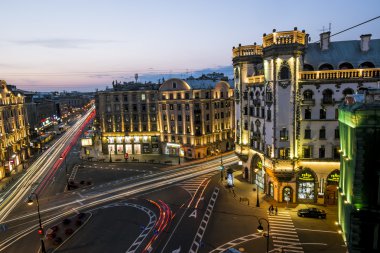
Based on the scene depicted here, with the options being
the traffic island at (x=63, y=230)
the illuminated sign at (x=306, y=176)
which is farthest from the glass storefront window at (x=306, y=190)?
the traffic island at (x=63, y=230)

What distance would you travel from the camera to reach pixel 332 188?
1850 inches

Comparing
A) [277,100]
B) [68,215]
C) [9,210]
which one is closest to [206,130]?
[277,100]

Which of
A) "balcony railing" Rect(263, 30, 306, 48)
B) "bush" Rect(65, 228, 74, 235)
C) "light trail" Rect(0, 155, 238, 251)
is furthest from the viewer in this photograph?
"balcony railing" Rect(263, 30, 306, 48)

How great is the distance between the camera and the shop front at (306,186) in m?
47.8

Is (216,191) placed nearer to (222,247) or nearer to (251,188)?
(251,188)

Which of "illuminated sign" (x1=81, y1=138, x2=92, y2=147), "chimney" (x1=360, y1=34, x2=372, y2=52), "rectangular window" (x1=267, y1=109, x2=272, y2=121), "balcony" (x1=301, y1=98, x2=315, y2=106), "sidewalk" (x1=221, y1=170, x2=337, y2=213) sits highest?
"chimney" (x1=360, y1=34, x2=372, y2=52)

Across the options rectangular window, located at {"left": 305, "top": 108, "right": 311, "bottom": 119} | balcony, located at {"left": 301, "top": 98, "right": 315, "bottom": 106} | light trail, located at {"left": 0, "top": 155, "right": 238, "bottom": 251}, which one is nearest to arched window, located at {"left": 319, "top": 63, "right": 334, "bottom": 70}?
balcony, located at {"left": 301, "top": 98, "right": 315, "bottom": 106}

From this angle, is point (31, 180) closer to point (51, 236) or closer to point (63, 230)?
point (63, 230)

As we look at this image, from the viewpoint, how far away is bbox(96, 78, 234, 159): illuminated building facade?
82750 mm

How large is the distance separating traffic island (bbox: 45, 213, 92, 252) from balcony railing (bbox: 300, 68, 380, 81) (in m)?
42.2

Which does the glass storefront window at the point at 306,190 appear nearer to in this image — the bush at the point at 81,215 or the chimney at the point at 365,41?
the chimney at the point at 365,41

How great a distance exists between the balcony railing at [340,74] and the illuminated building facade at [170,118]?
39053mm

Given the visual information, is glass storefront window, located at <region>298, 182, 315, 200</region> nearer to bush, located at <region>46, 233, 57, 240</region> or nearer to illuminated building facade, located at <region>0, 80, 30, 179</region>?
bush, located at <region>46, 233, 57, 240</region>

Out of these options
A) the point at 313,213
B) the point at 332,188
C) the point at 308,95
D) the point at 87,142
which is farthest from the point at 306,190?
the point at 87,142
